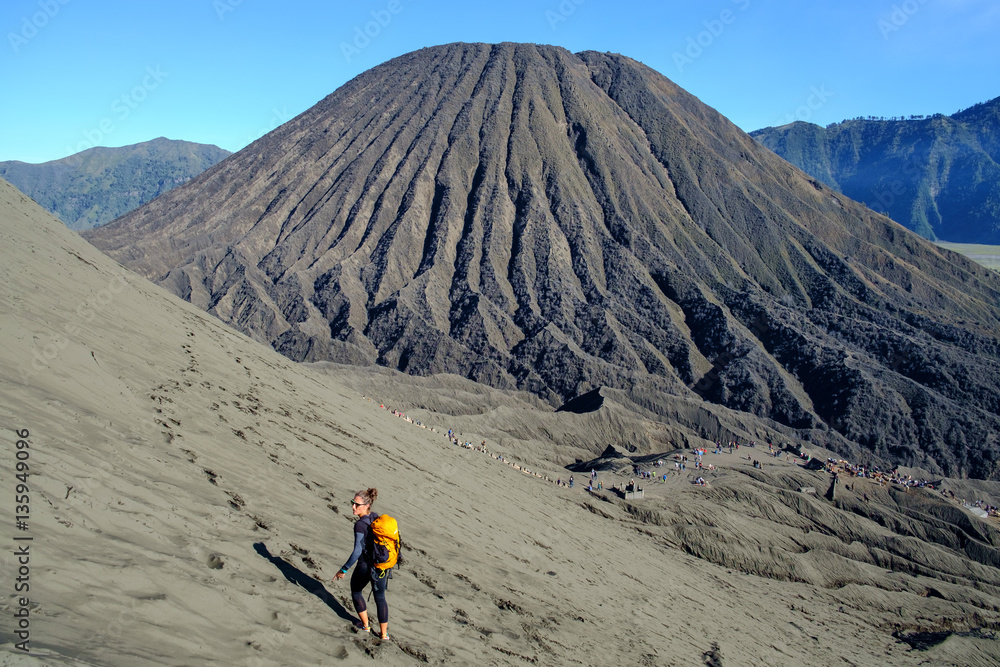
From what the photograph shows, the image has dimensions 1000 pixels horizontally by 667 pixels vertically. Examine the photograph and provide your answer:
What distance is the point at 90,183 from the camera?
184000 mm

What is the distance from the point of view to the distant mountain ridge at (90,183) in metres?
173

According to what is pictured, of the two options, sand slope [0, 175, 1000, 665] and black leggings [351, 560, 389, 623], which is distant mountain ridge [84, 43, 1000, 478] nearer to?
sand slope [0, 175, 1000, 665]

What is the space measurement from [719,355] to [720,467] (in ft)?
72.1

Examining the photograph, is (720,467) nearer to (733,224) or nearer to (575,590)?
(575,590)

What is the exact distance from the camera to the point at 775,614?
1914 cm

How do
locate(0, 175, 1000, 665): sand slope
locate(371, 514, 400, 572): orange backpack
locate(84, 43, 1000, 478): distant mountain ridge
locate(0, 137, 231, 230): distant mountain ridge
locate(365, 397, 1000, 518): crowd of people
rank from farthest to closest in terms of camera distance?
locate(0, 137, 231, 230): distant mountain ridge
locate(84, 43, 1000, 478): distant mountain ridge
locate(365, 397, 1000, 518): crowd of people
locate(371, 514, 400, 572): orange backpack
locate(0, 175, 1000, 665): sand slope

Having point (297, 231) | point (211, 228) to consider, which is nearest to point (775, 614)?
point (297, 231)

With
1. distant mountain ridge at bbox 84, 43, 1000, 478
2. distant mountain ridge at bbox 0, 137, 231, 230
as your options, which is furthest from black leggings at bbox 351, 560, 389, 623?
distant mountain ridge at bbox 0, 137, 231, 230

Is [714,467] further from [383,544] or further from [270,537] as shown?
[383,544]

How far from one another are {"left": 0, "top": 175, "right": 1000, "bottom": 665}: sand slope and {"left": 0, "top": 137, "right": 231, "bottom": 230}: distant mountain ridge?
579 feet

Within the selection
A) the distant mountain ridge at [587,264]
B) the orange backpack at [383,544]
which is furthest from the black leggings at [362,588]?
the distant mountain ridge at [587,264]

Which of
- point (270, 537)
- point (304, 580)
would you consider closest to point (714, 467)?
point (270, 537)

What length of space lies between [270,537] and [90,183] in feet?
697

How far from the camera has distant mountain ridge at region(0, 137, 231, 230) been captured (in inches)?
6813
